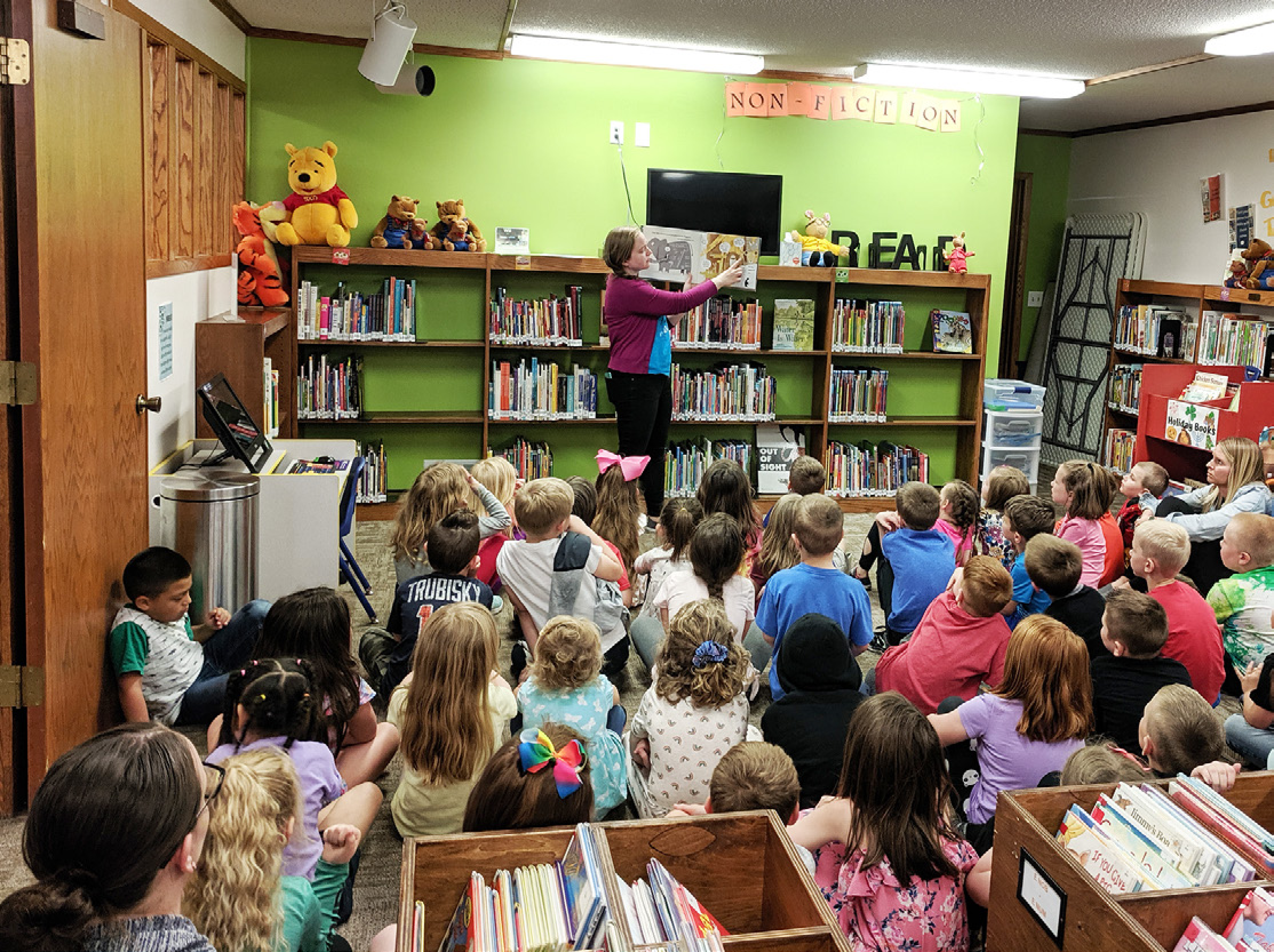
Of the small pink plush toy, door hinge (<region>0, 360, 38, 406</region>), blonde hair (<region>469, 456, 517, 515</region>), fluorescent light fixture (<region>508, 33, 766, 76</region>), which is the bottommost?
blonde hair (<region>469, 456, 517, 515</region>)

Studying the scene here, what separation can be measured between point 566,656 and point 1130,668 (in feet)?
Result: 4.93

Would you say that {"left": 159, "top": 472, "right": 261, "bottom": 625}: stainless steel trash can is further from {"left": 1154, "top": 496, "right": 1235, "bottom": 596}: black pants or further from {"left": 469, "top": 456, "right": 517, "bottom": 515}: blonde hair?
{"left": 1154, "top": 496, "right": 1235, "bottom": 596}: black pants

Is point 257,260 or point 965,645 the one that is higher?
point 257,260

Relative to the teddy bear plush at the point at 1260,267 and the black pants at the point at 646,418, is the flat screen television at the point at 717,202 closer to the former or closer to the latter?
the black pants at the point at 646,418

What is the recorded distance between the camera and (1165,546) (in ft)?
11.3

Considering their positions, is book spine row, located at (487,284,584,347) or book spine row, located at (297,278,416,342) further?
book spine row, located at (487,284,584,347)

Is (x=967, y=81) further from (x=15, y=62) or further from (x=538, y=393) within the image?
(x=15, y=62)

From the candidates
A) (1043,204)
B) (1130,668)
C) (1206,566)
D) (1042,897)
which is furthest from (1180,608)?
(1043,204)

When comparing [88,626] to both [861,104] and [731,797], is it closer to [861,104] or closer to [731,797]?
[731,797]

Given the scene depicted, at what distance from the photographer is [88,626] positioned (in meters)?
3.13

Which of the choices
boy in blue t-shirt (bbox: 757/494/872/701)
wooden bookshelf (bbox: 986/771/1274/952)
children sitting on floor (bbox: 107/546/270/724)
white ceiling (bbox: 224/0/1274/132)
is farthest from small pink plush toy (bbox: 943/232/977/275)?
wooden bookshelf (bbox: 986/771/1274/952)

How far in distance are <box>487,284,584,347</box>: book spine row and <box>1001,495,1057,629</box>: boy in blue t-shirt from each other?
2.99 m

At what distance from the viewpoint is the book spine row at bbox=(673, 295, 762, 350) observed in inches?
261

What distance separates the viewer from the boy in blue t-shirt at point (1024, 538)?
379 cm
